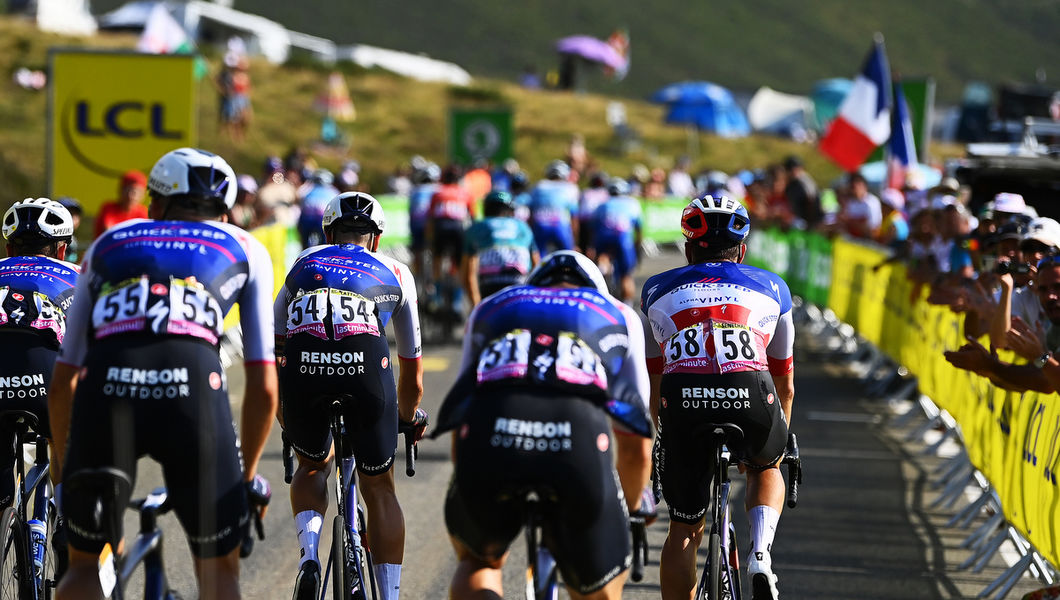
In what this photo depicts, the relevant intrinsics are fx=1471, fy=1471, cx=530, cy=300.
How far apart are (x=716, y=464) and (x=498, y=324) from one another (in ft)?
5.08

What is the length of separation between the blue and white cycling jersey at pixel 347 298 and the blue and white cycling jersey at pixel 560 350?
143 cm

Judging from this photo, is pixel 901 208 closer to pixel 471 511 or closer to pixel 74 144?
pixel 74 144

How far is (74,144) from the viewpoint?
15.9 meters

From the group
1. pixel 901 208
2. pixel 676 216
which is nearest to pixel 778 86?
pixel 676 216

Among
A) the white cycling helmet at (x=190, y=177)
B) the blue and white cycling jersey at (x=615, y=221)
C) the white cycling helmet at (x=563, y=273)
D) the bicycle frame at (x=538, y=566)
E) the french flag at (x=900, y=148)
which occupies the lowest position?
the bicycle frame at (x=538, y=566)

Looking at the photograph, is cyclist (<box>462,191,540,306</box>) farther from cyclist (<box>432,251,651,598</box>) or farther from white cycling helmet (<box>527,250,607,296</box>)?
cyclist (<box>432,251,651,598</box>)

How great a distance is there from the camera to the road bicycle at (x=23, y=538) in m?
6.20

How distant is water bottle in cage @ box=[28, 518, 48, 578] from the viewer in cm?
632

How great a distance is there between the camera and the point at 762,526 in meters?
6.30

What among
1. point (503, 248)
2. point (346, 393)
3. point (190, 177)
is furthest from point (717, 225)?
point (503, 248)

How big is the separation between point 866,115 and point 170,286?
17427mm

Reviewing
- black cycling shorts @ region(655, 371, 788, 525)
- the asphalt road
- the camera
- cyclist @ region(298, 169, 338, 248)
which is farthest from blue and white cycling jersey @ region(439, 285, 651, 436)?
cyclist @ region(298, 169, 338, 248)

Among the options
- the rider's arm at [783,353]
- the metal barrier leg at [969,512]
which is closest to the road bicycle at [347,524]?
the rider's arm at [783,353]

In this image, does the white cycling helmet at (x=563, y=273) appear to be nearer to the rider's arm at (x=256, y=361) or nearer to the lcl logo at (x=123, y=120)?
the rider's arm at (x=256, y=361)
